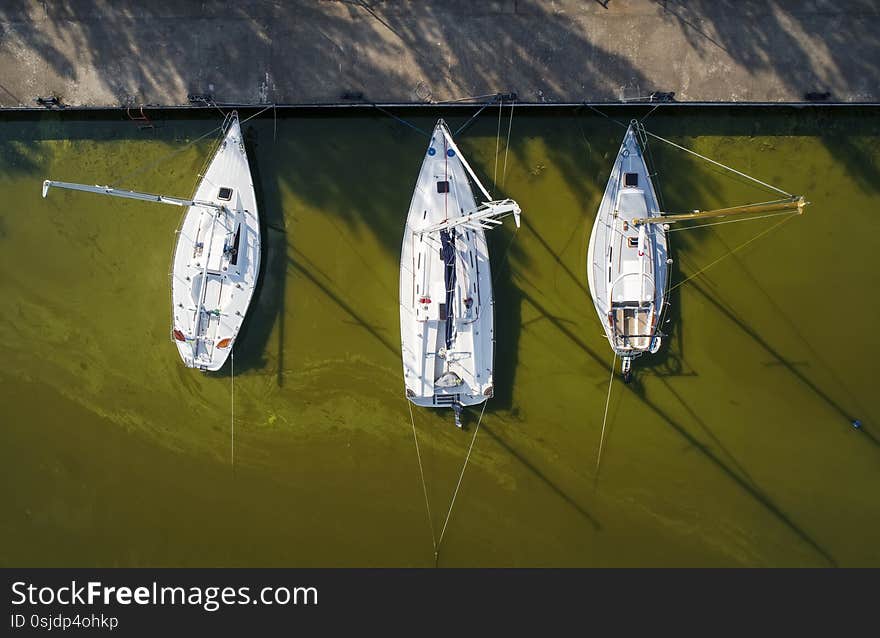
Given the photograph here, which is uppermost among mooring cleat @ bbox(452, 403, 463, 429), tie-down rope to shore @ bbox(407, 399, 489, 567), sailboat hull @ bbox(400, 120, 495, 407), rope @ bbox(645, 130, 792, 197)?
rope @ bbox(645, 130, 792, 197)

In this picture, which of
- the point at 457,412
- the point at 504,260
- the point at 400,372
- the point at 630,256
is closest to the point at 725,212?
the point at 630,256

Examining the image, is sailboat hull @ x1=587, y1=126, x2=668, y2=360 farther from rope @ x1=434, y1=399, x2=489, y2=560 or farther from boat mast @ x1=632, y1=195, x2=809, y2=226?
rope @ x1=434, y1=399, x2=489, y2=560

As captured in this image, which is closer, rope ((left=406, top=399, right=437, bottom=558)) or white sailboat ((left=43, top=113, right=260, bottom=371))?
white sailboat ((left=43, top=113, right=260, bottom=371))

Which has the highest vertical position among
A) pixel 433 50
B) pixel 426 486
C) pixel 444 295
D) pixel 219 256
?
pixel 433 50

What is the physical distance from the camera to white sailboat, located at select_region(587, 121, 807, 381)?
11.4 meters

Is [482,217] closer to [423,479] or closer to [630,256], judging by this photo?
[630,256]

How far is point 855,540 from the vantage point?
39.2ft

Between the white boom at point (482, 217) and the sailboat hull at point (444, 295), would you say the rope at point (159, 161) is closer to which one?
the sailboat hull at point (444, 295)

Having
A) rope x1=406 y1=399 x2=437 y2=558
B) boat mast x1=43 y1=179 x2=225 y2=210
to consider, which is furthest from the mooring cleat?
boat mast x1=43 y1=179 x2=225 y2=210

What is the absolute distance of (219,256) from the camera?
11.6 meters

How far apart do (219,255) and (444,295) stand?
498cm

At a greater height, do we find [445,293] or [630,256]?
[630,256]
